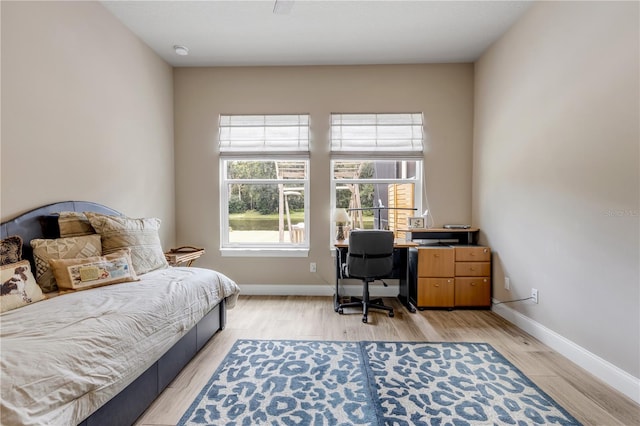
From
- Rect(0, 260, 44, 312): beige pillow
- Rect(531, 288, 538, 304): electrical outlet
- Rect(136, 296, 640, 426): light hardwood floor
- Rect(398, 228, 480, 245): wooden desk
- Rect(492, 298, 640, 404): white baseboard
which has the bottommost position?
Rect(136, 296, 640, 426): light hardwood floor

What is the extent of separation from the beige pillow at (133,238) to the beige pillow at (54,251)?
0.34 feet

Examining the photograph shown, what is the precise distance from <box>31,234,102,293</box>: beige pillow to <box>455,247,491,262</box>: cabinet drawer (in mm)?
3289

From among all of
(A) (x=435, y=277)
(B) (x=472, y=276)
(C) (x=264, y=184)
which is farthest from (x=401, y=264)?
(C) (x=264, y=184)

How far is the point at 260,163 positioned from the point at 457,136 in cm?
248

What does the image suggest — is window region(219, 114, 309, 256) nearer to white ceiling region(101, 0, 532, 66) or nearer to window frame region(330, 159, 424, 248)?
window frame region(330, 159, 424, 248)

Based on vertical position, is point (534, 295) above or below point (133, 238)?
below

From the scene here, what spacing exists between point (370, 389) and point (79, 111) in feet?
9.67

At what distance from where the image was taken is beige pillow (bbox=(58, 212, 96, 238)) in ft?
6.73

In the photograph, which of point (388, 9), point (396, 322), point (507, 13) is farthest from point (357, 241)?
point (507, 13)

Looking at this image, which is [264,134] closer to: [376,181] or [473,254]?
[376,181]

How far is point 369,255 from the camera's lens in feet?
9.40

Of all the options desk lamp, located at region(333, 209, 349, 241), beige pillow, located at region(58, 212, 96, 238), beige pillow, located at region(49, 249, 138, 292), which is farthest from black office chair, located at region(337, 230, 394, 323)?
beige pillow, located at region(58, 212, 96, 238)

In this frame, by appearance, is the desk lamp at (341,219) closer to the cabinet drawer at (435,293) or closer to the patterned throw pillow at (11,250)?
the cabinet drawer at (435,293)

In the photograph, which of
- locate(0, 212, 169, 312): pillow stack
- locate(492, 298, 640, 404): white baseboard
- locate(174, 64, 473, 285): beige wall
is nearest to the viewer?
locate(0, 212, 169, 312): pillow stack
